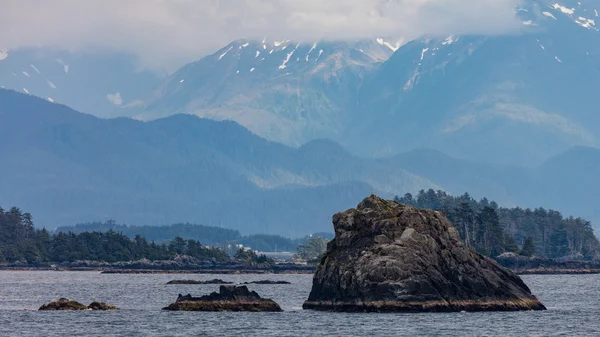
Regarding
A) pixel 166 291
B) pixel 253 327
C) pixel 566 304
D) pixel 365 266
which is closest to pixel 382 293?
pixel 365 266

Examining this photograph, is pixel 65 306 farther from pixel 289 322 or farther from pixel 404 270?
pixel 404 270

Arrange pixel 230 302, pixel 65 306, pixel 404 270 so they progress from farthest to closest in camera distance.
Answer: pixel 65 306
pixel 230 302
pixel 404 270

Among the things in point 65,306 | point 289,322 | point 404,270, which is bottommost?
point 289,322

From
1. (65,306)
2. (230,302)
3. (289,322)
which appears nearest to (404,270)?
(289,322)

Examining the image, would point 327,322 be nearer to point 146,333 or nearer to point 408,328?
point 408,328

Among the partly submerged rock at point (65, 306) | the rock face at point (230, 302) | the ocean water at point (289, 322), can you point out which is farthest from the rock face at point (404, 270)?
the partly submerged rock at point (65, 306)

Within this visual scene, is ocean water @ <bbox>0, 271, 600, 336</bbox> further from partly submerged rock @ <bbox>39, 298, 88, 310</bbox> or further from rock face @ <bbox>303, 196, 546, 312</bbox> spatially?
rock face @ <bbox>303, 196, 546, 312</bbox>

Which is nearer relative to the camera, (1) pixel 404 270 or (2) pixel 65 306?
(1) pixel 404 270

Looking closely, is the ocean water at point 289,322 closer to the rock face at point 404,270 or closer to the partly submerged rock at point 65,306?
the partly submerged rock at point 65,306

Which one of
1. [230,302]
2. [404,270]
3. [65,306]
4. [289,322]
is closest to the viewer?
[289,322]

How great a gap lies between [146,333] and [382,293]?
2134cm

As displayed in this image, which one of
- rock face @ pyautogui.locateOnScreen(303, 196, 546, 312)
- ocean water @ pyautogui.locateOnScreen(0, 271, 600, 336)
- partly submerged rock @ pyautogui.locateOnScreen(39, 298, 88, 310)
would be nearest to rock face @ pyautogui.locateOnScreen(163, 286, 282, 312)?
ocean water @ pyautogui.locateOnScreen(0, 271, 600, 336)

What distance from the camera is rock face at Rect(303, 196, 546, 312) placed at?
111188 mm

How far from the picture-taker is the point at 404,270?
111m
